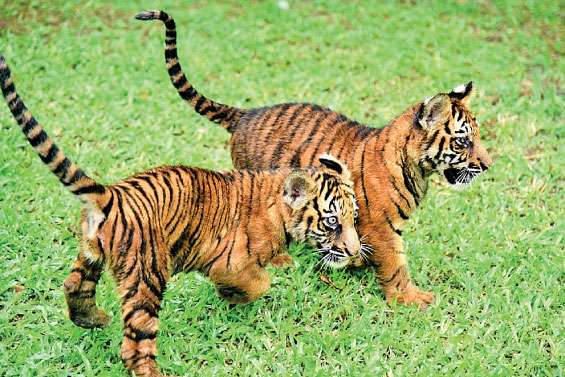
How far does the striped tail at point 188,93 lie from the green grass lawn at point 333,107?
1.01m

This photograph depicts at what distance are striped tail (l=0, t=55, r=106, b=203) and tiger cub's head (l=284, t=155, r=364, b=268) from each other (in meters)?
1.21

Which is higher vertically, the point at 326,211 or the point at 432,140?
the point at 432,140

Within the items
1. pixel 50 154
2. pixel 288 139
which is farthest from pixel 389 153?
pixel 50 154

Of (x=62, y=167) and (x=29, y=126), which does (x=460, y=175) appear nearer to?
(x=62, y=167)

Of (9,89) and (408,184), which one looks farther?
(408,184)

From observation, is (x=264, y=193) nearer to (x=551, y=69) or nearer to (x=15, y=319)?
(x=15, y=319)

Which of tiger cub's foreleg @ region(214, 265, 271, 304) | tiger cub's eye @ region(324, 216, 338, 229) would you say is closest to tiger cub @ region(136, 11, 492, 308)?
tiger cub's eye @ region(324, 216, 338, 229)

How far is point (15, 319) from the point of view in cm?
457

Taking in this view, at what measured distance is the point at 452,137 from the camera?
15.2 feet

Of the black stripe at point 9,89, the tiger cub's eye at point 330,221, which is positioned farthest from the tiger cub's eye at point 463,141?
the black stripe at point 9,89

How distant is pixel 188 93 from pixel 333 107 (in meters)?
2.27

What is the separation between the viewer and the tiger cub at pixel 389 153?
15.2 ft

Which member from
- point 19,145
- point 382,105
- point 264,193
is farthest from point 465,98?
point 19,145

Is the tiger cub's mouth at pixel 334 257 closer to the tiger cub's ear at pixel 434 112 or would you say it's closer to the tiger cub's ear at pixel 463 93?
the tiger cub's ear at pixel 434 112
